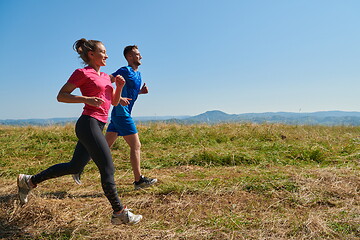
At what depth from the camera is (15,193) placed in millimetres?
4121

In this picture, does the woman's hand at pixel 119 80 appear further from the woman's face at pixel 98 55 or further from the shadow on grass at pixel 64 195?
the shadow on grass at pixel 64 195

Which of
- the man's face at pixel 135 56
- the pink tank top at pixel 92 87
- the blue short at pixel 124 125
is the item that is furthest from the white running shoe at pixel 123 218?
the man's face at pixel 135 56

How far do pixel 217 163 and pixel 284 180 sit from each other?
1.84m

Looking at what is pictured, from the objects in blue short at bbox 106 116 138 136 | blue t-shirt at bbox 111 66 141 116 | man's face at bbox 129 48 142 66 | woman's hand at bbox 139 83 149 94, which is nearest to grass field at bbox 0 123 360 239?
blue short at bbox 106 116 138 136

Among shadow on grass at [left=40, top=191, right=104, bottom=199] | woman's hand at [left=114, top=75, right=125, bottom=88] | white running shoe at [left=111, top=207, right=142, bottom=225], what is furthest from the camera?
shadow on grass at [left=40, top=191, right=104, bottom=199]

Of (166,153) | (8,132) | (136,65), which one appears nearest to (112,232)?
(136,65)

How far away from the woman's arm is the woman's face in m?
0.44

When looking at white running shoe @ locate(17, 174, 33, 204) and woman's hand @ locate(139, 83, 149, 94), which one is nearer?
white running shoe @ locate(17, 174, 33, 204)

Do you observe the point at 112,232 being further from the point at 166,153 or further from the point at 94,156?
the point at 166,153

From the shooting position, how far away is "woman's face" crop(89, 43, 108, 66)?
3.20 m

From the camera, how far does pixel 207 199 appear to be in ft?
12.3

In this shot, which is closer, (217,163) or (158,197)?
(158,197)

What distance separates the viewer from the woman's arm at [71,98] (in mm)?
2893

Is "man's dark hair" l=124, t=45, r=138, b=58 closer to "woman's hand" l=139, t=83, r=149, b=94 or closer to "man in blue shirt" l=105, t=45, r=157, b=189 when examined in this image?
"man in blue shirt" l=105, t=45, r=157, b=189
